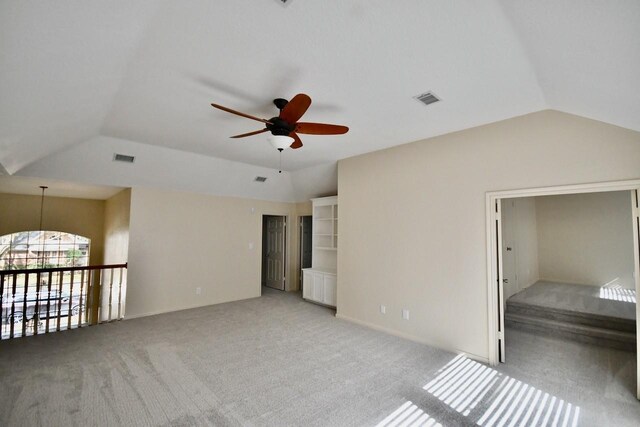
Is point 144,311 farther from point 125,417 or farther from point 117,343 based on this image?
point 125,417

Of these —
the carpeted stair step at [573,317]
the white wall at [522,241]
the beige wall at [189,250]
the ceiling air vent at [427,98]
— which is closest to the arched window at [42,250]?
the beige wall at [189,250]

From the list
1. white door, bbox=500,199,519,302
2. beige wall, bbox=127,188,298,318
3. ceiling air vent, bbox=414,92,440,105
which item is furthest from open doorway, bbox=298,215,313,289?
ceiling air vent, bbox=414,92,440,105

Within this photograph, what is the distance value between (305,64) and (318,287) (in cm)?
480

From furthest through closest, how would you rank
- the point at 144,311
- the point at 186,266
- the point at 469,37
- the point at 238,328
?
the point at 186,266 → the point at 144,311 → the point at 238,328 → the point at 469,37

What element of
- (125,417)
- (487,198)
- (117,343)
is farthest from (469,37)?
(117,343)

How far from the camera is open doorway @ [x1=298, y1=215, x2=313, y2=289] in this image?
758cm

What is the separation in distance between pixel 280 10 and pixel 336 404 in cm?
311

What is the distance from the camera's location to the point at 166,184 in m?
5.30

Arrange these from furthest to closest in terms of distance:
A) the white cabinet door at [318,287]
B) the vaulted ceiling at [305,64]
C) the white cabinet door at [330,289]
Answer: the white cabinet door at [318,287]
the white cabinet door at [330,289]
the vaulted ceiling at [305,64]

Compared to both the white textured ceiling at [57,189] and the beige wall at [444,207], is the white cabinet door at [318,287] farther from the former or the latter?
the white textured ceiling at [57,189]

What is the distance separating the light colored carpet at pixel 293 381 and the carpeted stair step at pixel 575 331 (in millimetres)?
286

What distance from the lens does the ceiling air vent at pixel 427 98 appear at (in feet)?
9.00

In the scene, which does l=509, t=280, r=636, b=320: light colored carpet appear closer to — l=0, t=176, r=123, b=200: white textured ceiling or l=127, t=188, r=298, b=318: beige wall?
l=127, t=188, r=298, b=318: beige wall

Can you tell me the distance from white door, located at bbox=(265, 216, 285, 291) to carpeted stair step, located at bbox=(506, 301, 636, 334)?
5256 millimetres
